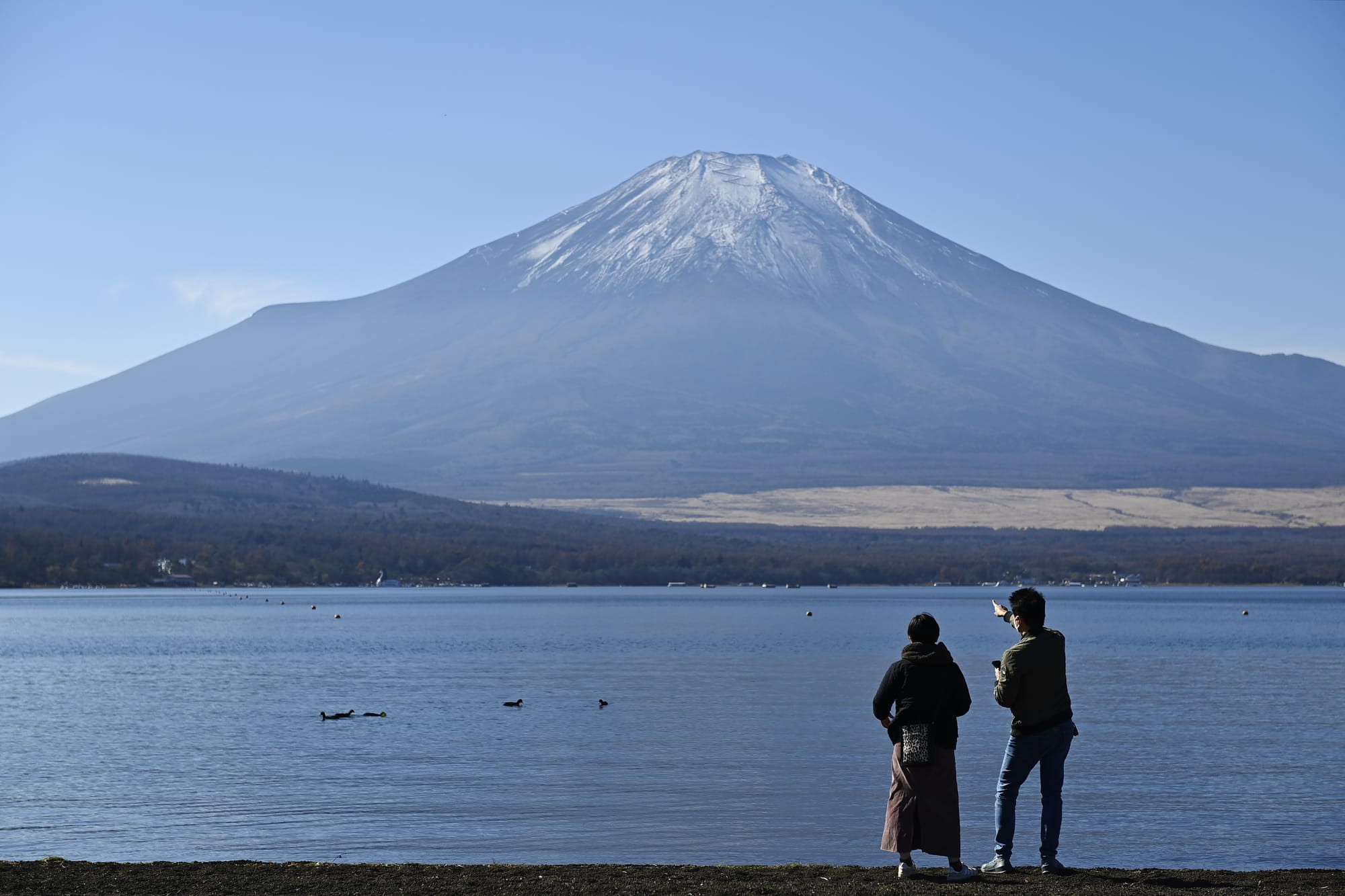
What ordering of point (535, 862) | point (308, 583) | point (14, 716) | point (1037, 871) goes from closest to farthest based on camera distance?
point (1037, 871)
point (535, 862)
point (14, 716)
point (308, 583)

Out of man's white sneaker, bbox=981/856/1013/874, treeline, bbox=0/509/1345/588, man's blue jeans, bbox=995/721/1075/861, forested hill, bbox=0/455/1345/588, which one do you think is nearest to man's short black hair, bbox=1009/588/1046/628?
man's blue jeans, bbox=995/721/1075/861

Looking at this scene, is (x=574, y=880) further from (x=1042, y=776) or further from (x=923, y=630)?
(x=1042, y=776)

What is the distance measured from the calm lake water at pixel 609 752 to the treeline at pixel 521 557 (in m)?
82.1

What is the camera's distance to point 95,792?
2416 cm

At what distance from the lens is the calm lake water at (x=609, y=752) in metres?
19.7

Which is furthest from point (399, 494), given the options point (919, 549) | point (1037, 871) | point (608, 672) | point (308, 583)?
point (1037, 871)

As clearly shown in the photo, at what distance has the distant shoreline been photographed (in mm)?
14320

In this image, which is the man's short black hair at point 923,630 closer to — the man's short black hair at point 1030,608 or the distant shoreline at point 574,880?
the man's short black hair at point 1030,608

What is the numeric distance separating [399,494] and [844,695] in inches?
6276

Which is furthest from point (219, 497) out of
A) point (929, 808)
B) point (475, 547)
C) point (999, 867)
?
point (929, 808)

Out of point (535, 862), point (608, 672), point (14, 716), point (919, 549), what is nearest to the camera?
point (535, 862)

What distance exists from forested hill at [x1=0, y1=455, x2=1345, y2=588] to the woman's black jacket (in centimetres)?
13682

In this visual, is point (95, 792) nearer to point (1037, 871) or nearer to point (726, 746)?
point (726, 746)

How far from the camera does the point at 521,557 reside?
524 feet
